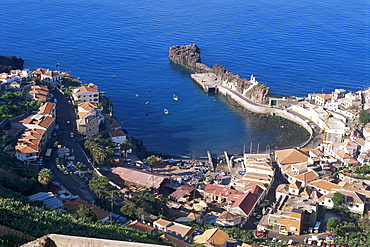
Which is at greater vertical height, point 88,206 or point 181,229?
point 88,206

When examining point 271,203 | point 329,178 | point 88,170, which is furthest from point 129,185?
point 329,178

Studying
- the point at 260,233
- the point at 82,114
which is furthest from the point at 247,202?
the point at 82,114

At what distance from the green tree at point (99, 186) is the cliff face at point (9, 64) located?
37064 millimetres

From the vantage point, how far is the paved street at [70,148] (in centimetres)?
4188

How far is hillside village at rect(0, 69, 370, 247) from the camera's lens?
37.8m

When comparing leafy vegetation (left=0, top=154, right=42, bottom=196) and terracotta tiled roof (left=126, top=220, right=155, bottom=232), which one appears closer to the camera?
terracotta tiled roof (left=126, top=220, right=155, bottom=232)

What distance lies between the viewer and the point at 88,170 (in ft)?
149

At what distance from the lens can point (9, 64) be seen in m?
76.6

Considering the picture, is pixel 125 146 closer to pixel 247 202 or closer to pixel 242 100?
pixel 247 202

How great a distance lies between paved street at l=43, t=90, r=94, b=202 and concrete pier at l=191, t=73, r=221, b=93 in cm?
2465

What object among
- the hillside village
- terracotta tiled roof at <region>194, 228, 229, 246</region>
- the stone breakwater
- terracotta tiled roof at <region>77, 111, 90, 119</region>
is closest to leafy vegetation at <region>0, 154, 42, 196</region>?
the hillside village

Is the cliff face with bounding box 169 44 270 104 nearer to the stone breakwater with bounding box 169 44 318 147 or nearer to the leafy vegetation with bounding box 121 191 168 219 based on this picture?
the stone breakwater with bounding box 169 44 318 147

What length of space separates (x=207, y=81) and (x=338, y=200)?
1714 inches

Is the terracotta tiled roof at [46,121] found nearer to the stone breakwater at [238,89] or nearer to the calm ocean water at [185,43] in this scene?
the calm ocean water at [185,43]
